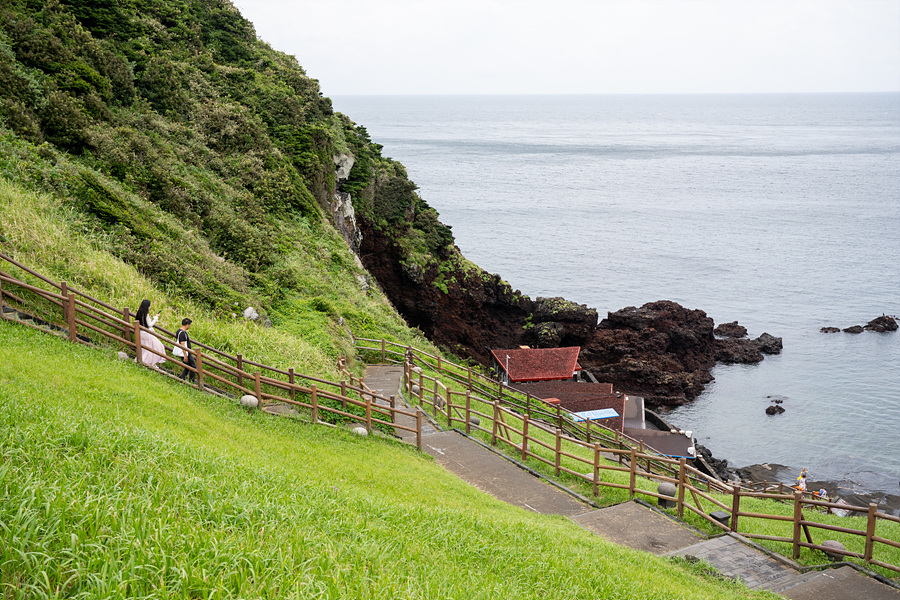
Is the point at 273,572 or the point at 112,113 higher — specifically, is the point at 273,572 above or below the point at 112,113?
below

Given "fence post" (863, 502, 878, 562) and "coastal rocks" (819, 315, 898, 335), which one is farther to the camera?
"coastal rocks" (819, 315, 898, 335)

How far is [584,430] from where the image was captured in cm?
2411

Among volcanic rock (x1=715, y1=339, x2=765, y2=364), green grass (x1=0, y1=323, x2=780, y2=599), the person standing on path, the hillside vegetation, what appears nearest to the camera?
green grass (x1=0, y1=323, x2=780, y2=599)

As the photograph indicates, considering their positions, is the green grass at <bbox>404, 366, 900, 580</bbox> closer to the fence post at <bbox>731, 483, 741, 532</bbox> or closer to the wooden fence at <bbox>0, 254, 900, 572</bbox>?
the wooden fence at <bbox>0, 254, 900, 572</bbox>

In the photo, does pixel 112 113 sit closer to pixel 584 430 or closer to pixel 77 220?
pixel 77 220

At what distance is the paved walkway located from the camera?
10297mm

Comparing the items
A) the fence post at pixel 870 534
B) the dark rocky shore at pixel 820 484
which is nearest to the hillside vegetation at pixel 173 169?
the fence post at pixel 870 534

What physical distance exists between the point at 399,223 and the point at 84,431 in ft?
137

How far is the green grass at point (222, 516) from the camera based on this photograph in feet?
16.8

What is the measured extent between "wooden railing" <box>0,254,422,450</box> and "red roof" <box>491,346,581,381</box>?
24.8 m

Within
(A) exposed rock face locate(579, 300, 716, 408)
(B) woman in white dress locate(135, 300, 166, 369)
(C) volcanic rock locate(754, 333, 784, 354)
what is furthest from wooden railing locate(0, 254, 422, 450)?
(C) volcanic rock locate(754, 333, 784, 354)

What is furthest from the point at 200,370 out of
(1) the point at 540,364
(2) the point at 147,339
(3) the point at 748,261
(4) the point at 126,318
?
(3) the point at 748,261

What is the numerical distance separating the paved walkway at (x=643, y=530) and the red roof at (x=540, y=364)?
22411 millimetres

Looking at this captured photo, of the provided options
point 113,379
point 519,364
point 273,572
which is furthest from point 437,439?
point 519,364
